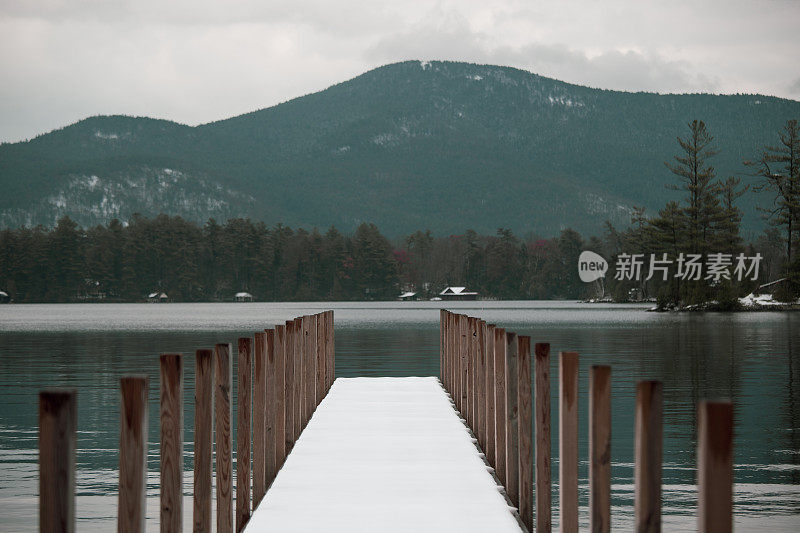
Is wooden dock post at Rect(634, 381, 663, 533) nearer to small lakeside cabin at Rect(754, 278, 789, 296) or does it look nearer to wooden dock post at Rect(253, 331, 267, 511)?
wooden dock post at Rect(253, 331, 267, 511)

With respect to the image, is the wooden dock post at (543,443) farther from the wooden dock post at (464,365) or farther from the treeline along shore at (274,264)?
the treeline along shore at (274,264)

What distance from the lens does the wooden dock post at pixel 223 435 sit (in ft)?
18.0

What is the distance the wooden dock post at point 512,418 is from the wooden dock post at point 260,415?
73.3 inches

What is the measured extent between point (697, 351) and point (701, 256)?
60.8m

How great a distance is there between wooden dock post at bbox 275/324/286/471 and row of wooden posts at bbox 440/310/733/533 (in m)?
1.85

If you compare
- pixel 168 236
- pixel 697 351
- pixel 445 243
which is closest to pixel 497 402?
pixel 697 351

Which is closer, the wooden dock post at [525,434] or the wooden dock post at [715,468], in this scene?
the wooden dock post at [715,468]

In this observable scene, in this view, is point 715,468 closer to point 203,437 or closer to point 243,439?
point 203,437

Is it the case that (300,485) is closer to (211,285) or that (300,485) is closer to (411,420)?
(411,420)

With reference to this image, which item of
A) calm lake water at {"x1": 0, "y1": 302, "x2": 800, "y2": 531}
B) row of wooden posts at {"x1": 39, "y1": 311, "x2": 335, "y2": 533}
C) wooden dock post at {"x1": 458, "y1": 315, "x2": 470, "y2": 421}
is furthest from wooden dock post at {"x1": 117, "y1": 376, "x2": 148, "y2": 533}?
wooden dock post at {"x1": 458, "y1": 315, "x2": 470, "y2": 421}

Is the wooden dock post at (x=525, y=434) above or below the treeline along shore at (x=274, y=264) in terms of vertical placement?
below

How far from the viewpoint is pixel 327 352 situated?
14.9 meters
